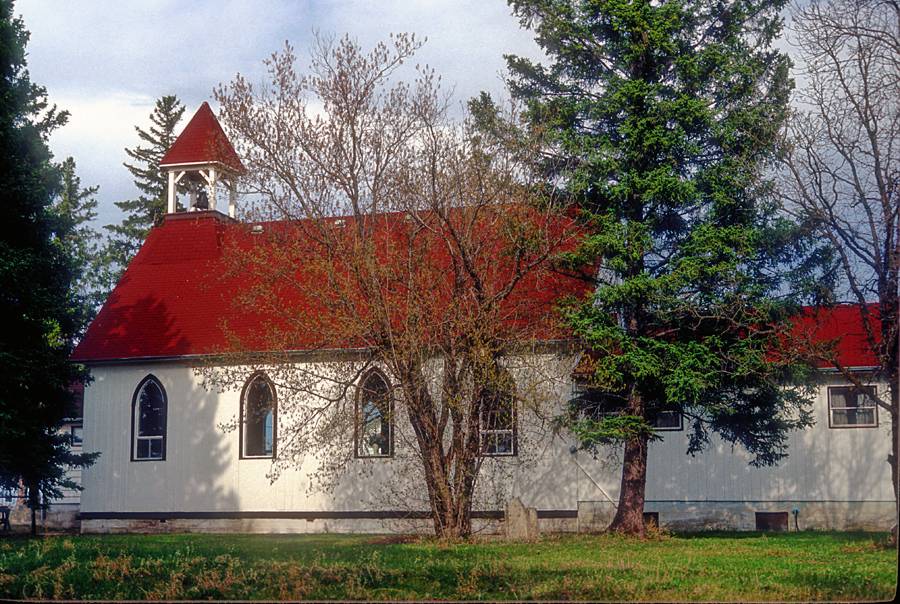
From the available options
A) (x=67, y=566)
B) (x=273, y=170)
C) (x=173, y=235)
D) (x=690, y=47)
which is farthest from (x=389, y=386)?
(x=173, y=235)

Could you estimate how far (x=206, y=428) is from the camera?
30.6 m

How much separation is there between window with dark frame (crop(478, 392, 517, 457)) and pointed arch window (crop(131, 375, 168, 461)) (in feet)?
39.3

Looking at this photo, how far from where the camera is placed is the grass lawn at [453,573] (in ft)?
43.3

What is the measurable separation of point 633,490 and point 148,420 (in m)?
15.3

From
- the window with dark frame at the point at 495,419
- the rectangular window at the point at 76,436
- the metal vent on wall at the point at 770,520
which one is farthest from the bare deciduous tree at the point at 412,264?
the rectangular window at the point at 76,436

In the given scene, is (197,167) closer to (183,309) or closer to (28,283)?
(183,309)

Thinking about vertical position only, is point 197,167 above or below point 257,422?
above

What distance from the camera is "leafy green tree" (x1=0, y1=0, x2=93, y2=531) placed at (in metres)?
24.4

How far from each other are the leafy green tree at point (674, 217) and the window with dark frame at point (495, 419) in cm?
159

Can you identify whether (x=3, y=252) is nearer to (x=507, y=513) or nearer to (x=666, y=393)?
(x=507, y=513)

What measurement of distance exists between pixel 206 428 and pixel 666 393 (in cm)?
1436

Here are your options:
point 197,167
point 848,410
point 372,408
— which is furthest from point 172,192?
point 848,410

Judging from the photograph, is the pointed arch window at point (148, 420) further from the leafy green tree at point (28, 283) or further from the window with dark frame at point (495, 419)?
the window with dark frame at point (495, 419)

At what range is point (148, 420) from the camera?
31.5 m
